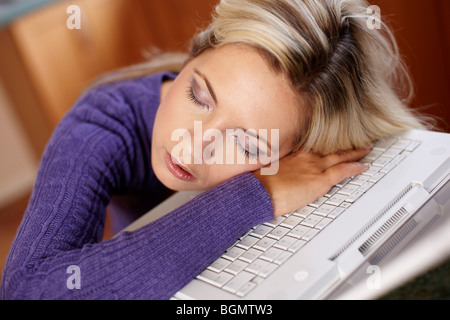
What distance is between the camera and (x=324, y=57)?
88cm

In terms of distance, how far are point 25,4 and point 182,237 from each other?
76.0 inches

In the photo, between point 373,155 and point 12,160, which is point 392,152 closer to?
point 373,155

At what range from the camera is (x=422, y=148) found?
2.78 feet

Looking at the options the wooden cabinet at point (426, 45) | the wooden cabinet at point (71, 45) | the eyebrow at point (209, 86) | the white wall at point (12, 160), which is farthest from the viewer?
the white wall at point (12, 160)

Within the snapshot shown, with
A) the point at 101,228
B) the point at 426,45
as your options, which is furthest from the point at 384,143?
the point at 426,45

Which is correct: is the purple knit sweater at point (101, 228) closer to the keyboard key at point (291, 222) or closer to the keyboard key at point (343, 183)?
the keyboard key at point (291, 222)

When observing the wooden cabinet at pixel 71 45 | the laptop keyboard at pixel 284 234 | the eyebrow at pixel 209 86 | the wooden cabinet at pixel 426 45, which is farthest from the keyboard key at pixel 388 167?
the wooden cabinet at pixel 71 45

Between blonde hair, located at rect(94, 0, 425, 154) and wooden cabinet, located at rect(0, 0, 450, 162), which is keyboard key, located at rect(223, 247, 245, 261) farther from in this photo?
wooden cabinet, located at rect(0, 0, 450, 162)

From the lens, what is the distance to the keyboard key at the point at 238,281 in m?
0.64

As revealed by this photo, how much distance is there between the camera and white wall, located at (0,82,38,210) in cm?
264

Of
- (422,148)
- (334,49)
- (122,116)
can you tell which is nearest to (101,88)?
(122,116)

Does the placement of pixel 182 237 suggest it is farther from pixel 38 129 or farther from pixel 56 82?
pixel 38 129

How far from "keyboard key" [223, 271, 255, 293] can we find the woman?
6 cm
